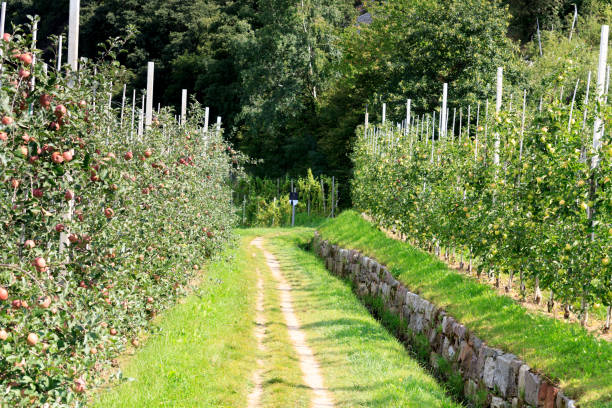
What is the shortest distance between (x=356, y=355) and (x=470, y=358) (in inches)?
67.1

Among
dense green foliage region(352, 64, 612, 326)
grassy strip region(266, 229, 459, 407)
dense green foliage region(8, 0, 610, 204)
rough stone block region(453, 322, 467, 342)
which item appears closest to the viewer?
dense green foliage region(352, 64, 612, 326)

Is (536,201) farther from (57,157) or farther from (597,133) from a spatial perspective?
(57,157)

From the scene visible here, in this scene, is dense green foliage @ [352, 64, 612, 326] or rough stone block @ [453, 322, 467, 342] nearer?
dense green foliage @ [352, 64, 612, 326]

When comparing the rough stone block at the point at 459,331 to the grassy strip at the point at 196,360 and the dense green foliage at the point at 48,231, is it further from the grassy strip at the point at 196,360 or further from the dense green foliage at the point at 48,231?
the dense green foliage at the point at 48,231

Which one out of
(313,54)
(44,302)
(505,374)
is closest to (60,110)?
(44,302)

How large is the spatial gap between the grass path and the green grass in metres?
0.93

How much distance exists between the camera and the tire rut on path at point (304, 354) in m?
7.41

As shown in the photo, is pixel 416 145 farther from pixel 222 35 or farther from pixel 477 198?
pixel 222 35

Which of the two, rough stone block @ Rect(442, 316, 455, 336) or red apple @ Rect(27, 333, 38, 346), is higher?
red apple @ Rect(27, 333, 38, 346)

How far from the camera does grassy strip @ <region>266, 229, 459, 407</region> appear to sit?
721 cm

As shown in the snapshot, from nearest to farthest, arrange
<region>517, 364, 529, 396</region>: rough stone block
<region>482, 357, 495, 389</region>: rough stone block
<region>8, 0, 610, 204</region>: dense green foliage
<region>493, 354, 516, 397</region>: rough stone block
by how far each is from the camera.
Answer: <region>517, 364, 529, 396</region>: rough stone block < <region>493, 354, 516, 397</region>: rough stone block < <region>482, 357, 495, 389</region>: rough stone block < <region>8, 0, 610, 204</region>: dense green foliage

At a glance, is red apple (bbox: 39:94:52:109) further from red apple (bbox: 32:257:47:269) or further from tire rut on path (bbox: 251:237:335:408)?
tire rut on path (bbox: 251:237:335:408)

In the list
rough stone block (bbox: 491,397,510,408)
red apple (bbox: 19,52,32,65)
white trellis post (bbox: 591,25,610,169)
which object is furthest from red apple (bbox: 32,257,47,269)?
white trellis post (bbox: 591,25,610,169)

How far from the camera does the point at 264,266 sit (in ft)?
58.3
